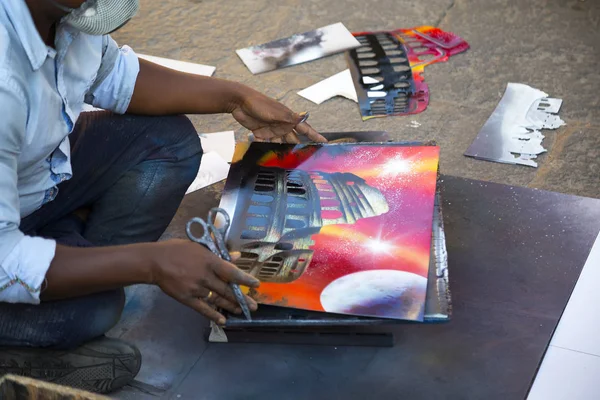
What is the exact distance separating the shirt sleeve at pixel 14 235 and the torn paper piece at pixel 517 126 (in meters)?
1.73

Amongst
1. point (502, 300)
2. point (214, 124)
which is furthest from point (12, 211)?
point (214, 124)

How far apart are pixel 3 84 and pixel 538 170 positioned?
1.91 m

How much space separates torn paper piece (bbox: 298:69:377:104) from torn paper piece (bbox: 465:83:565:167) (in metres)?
0.54

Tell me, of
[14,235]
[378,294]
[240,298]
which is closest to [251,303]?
[240,298]

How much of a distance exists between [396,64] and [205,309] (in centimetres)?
192

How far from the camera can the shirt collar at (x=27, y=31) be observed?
4.79 feet

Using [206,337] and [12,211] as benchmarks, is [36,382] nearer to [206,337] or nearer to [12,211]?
[12,211]

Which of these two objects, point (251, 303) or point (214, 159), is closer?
point (251, 303)

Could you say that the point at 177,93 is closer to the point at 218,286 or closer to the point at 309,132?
the point at 309,132

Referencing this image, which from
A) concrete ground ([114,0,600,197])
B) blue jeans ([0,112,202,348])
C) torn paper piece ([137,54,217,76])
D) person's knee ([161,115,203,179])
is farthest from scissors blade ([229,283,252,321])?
torn paper piece ([137,54,217,76])

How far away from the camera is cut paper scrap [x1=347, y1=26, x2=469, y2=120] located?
3.06 m

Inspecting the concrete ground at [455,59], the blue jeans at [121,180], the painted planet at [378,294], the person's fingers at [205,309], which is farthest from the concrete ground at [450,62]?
the painted planet at [378,294]

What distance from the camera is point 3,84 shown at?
145 centimetres

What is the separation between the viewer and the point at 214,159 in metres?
2.71
